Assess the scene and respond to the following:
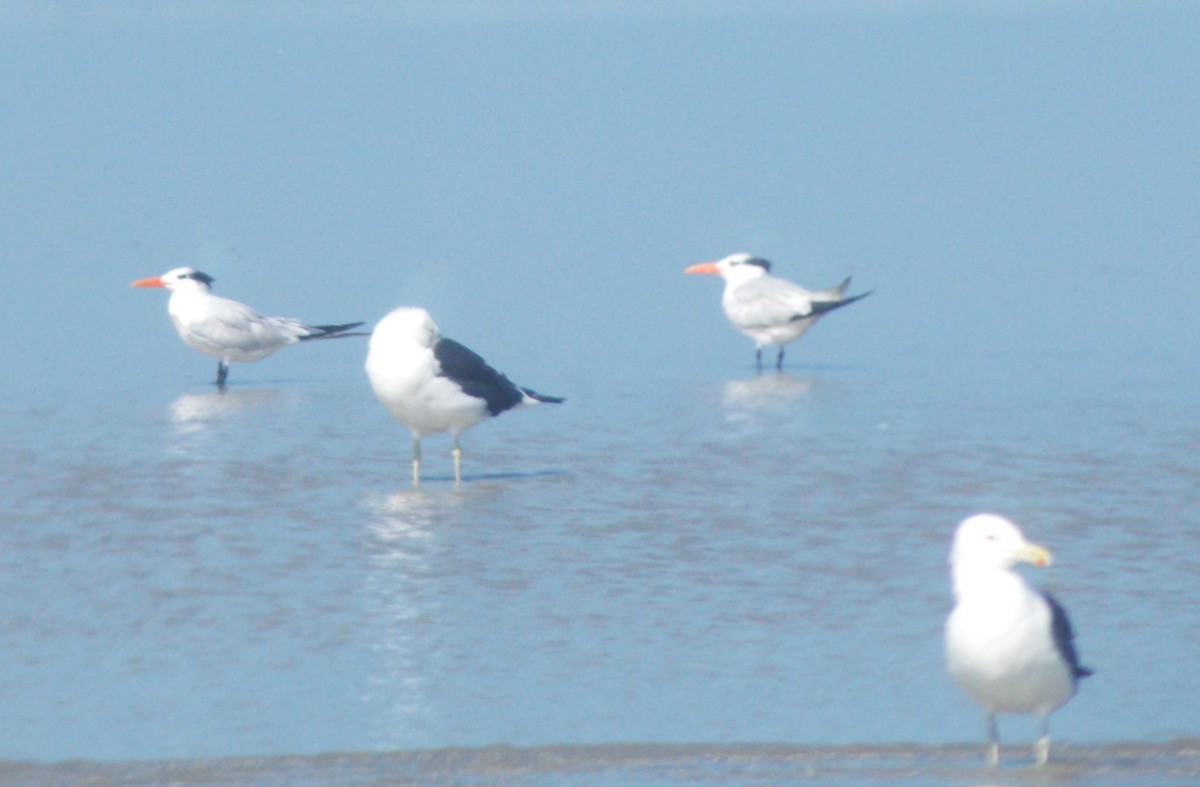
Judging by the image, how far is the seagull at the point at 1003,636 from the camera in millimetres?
5883

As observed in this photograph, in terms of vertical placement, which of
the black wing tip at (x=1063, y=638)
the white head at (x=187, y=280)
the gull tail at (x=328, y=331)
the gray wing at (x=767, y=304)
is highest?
the white head at (x=187, y=280)

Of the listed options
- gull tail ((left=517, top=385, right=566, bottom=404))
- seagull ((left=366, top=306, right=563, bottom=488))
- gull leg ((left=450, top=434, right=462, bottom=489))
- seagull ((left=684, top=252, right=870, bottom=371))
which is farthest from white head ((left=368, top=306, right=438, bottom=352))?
seagull ((left=684, top=252, right=870, bottom=371))

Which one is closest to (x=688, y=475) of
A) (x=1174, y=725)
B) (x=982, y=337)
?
(x=1174, y=725)

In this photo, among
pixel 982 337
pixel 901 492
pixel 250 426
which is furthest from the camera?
pixel 982 337

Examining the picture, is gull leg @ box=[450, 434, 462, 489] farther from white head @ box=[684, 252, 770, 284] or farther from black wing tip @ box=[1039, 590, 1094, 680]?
white head @ box=[684, 252, 770, 284]

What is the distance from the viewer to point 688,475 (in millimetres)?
10609

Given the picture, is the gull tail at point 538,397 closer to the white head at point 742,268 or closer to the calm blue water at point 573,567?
the calm blue water at point 573,567

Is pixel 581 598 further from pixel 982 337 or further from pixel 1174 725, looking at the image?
pixel 982 337

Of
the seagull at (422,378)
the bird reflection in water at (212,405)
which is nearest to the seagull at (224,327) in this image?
the bird reflection in water at (212,405)

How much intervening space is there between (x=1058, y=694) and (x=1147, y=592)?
205cm

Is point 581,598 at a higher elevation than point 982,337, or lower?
lower

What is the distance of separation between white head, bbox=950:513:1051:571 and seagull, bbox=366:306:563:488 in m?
4.91

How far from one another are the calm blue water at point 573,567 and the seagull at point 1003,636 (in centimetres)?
37

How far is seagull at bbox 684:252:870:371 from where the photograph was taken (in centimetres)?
1650
